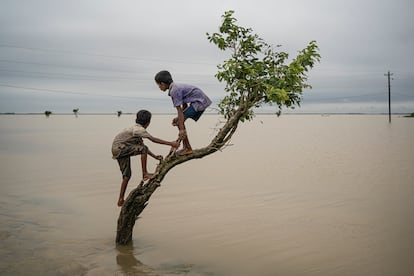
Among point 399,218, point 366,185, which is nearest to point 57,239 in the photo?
point 399,218

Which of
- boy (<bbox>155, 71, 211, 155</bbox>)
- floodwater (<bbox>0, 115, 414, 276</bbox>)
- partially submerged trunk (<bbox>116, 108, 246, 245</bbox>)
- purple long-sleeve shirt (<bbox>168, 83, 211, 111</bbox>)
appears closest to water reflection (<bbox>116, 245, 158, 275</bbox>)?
floodwater (<bbox>0, 115, 414, 276</bbox>)

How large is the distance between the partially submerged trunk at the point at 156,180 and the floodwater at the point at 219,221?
1.69 feet

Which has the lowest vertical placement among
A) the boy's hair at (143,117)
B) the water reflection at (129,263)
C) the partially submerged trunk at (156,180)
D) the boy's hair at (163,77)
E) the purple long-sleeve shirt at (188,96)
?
the water reflection at (129,263)

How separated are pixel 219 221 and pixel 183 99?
4.99 meters

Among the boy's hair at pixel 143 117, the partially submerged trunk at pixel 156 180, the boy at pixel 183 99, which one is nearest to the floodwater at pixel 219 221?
the partially submerged trunk at pixel 156 180

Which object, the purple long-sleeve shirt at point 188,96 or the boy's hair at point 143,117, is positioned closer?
the purple long-sleeve shirt at point 188,96

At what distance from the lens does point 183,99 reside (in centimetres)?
698

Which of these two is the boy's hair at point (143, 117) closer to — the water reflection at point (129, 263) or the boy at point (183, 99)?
the boy at point (183, 99)

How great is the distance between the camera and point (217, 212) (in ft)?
39.1

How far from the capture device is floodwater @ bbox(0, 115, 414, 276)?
26.3 feet

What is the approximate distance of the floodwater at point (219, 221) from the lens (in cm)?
802

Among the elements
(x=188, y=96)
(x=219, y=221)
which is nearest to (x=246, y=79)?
(x=188, y=96)

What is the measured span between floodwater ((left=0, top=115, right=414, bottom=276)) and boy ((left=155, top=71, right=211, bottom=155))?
2759mm

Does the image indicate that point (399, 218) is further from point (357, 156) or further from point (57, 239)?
point (357, 156)
